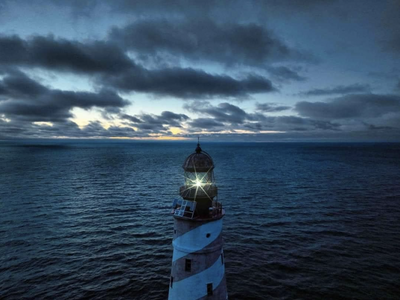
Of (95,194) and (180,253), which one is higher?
(180,253)

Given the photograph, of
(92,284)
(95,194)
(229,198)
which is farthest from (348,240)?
(95,194)

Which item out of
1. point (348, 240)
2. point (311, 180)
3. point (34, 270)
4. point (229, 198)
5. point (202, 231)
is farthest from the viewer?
point (311, 180)

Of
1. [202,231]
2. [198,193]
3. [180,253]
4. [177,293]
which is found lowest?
[177,293]

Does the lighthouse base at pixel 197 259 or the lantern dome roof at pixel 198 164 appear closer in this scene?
the lighthouse base at pixel 197 259

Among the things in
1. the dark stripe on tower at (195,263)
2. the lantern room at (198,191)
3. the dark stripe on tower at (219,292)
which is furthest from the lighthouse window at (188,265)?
the lantern room at (198,191)

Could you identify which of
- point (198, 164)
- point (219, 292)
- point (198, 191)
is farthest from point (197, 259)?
point (198, 164)

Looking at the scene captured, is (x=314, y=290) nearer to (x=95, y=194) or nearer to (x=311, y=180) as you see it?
(x=95, y=194)

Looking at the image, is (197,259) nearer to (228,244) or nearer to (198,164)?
(198,164)

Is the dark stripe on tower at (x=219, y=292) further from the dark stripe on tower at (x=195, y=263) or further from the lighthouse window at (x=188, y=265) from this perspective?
the lighthouse window at (x=188, y=265)
